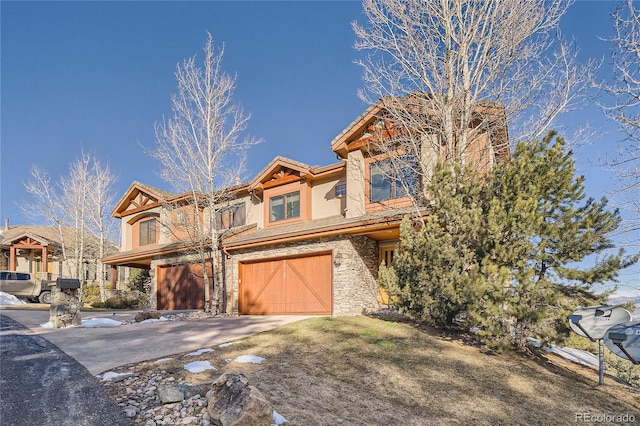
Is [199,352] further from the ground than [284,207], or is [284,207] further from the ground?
[284,207]

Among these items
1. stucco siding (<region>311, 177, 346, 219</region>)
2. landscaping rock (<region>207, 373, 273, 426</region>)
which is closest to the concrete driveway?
landscaping rock (<region>207, 373, 273, 426</region>)

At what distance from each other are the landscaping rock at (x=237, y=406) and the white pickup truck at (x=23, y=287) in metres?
21.1

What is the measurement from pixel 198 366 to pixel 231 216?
43.5ft

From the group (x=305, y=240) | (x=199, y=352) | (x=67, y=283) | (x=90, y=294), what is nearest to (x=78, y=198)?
(x=90, y=294)

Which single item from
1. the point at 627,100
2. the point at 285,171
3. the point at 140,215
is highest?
the point at 627,100

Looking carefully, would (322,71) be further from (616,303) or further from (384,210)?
(616,303)

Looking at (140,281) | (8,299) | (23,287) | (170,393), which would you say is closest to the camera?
(170,393)

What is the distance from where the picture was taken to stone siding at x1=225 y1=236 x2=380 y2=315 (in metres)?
12.7

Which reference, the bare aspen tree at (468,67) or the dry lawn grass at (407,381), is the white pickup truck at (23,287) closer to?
the dry lawn grass at (407,381)

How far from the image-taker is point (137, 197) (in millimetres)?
22766

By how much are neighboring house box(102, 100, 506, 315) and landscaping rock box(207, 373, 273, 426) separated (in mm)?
7649

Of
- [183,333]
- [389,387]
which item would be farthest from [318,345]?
[183,333]

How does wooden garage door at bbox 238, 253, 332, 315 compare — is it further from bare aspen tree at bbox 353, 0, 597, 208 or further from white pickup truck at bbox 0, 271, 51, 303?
white pickup truck at bbox 0, 271, 51, 303

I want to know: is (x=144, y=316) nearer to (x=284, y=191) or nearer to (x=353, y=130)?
(x=284, y=191)
